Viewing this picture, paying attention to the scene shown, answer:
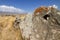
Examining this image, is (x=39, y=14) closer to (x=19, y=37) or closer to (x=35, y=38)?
(x=35, y=38)

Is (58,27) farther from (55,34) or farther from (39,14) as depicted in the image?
(39,14)

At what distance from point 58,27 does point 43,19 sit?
5.45 ft

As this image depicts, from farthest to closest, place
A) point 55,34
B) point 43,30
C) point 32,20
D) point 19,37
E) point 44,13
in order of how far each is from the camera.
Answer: point 19,37 < point 32,20 < point 44,13 < point 43,30 < point 55,34

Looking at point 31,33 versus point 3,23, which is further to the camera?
point 3,23

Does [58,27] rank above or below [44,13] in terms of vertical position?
below

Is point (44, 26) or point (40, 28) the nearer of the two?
point (44, 26)

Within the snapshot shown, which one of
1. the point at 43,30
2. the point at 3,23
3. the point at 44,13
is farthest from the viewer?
the point at 3,23

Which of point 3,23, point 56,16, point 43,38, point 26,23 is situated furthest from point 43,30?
point 3,23

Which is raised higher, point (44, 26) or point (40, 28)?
point (44, 26)

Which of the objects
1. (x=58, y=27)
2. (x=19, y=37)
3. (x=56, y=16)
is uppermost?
(x=56, y=16)

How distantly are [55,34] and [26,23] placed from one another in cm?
480

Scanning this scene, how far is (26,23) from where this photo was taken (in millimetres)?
16391

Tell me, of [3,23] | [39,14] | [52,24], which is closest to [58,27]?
[52,24]

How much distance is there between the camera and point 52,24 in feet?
41.6
